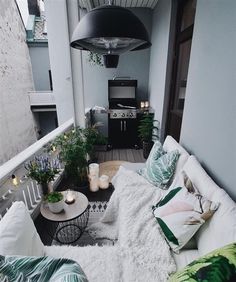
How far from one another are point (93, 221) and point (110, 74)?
3235mm

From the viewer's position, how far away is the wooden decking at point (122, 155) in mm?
3545

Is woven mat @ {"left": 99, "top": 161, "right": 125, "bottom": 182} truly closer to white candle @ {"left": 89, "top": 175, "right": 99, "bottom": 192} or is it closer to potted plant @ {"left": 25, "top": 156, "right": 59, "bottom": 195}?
white candle @ {"left": 89, "top": 175, "right": 99, "bottom": 192}

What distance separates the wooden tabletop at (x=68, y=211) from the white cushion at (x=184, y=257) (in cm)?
81

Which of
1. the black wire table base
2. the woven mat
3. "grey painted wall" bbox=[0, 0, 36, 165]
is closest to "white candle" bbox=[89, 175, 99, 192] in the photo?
the woven mat

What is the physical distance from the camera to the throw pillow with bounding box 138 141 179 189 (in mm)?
1748

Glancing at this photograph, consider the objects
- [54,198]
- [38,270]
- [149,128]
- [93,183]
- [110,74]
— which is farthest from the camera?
[110,74]

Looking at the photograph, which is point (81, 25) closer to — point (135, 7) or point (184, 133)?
point (184, 133)

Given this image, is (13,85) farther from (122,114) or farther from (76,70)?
(122,114)

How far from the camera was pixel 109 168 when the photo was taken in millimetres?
3068

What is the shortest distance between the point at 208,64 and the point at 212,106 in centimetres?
37

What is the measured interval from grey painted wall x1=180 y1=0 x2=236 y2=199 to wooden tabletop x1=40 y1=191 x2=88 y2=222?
3.74 ft

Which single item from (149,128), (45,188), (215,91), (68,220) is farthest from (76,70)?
(68,220)

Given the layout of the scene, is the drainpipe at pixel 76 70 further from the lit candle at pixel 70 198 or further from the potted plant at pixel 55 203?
the potted plant at pixel 55 203

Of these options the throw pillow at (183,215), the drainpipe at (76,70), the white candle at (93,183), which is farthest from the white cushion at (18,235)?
the drainpipe at (76,70)
